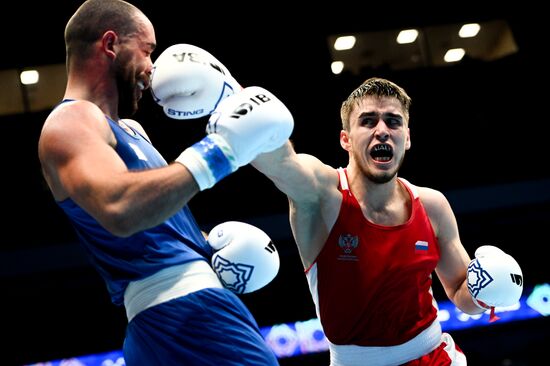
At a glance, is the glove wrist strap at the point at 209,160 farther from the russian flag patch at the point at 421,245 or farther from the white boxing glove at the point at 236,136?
the russian flag patch at the point at 421,245

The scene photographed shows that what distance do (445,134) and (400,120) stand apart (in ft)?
16.2

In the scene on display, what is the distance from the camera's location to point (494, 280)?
293cm

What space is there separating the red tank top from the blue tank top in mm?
1028

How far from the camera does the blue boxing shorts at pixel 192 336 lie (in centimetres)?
188

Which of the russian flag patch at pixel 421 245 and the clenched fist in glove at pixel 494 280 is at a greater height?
the russian flag patch at pixel 421 245

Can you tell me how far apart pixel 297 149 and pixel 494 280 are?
467cm

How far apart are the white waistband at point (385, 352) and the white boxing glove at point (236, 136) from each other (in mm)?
1203

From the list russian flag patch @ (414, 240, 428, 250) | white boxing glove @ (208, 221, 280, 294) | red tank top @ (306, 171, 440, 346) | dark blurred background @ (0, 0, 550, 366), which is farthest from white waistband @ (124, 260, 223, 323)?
dark blurred background @ (0, 0, 550, 366)

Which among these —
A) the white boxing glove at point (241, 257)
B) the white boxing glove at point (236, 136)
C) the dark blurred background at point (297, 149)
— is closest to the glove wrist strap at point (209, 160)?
the white boxing glove at point (236, 136)

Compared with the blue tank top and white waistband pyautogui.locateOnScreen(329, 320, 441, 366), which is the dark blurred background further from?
the blue tank top

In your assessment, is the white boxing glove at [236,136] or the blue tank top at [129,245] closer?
the white boxing glove at [236,136]

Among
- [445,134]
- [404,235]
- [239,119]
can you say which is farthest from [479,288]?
[445,134]

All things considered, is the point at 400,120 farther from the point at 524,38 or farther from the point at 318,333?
the point at 524,38

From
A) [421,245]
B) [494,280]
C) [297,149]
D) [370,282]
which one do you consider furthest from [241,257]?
[297,149]
